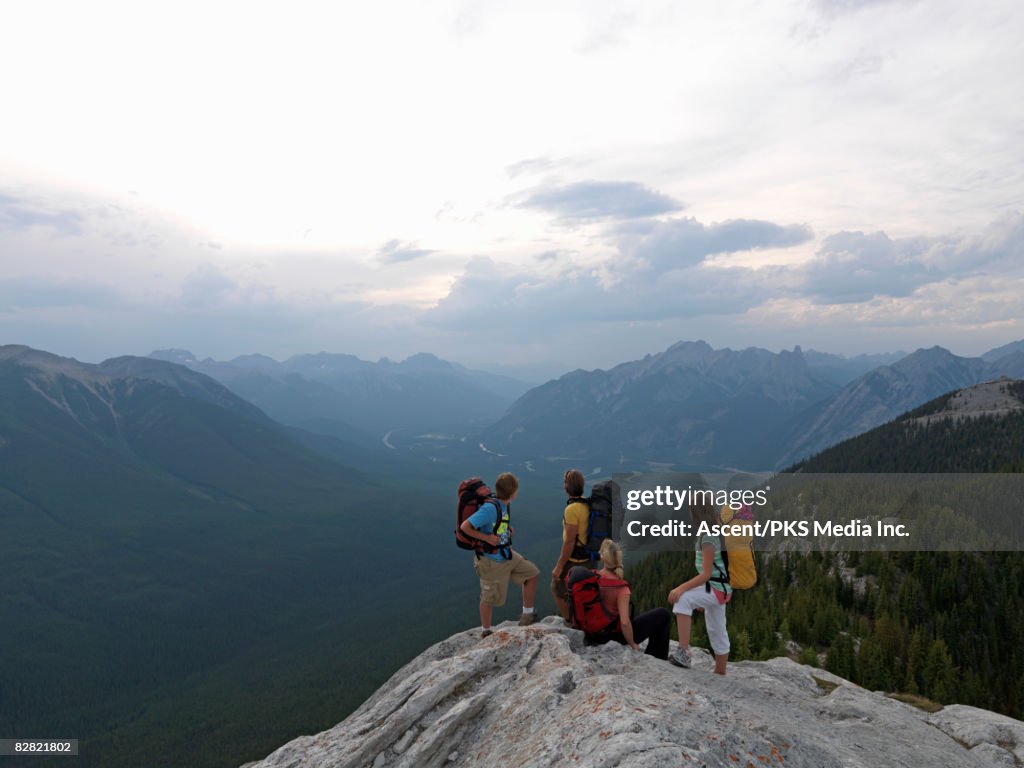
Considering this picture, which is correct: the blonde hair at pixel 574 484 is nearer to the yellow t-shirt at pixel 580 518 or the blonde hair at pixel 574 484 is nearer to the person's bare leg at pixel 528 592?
the yellow t-shirt at pixel 580 518

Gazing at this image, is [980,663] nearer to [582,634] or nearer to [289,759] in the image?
[582,634]

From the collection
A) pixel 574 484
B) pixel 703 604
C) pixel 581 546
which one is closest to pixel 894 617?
pixel 703 604

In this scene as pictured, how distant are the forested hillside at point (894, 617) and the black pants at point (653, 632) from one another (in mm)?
16317

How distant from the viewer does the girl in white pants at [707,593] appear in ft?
44.5

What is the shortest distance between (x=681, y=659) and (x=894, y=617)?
40644 mm

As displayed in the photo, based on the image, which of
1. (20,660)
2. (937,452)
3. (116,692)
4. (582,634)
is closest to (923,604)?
(582,634)

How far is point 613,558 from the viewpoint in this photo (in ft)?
45.0

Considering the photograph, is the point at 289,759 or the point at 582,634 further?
the point at 289,759

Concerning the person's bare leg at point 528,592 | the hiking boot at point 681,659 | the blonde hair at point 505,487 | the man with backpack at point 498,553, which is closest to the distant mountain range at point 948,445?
the hiking boot at point 681,659

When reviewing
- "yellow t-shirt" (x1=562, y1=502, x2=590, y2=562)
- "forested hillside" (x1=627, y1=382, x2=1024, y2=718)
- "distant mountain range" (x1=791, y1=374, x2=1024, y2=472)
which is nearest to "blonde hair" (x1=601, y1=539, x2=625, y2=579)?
"yellow t-shirt" (x1=562, y1=502, x2=590, y2=562)

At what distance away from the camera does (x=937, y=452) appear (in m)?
170

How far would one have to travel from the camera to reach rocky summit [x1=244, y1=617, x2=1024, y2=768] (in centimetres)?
937

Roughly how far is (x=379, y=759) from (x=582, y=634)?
18.3ft

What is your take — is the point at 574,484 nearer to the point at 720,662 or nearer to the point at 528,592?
the point at 528,592
